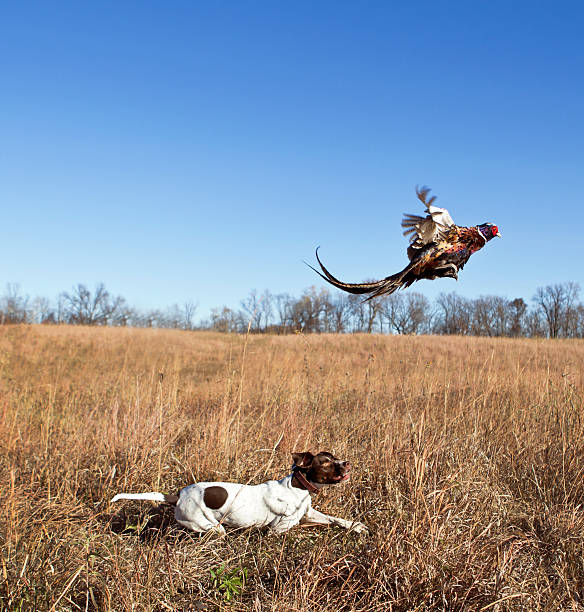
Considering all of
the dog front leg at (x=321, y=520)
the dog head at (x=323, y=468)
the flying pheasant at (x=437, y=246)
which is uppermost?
the flying pheasant at (x=437, y=246)

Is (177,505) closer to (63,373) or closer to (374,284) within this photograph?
(374,284)

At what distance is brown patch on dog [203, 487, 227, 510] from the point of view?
2.12 metres

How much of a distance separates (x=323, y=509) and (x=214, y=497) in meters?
0.81

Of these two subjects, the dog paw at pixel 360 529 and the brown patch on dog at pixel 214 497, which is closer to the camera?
the brown patch on dog at pixel 214 497

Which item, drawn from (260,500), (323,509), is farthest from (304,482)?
(323,509)

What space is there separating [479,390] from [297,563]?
313 cm

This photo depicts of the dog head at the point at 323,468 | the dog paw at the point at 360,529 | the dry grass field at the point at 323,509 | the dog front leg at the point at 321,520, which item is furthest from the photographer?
the dog paw at the point at 360,529

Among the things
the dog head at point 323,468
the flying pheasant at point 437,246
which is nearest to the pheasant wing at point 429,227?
the flying pheasant at point 437,246

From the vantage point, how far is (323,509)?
262cm

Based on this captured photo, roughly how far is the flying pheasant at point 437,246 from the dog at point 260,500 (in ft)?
3.10

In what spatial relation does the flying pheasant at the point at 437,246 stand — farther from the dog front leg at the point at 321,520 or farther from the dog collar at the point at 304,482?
the dog front leg at the point at 321,520

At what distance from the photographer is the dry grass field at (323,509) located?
1868 millimetres

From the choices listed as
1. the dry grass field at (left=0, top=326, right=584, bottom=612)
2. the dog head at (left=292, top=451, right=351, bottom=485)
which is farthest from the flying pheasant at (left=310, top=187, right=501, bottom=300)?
the dry grass field at (left=0, top=326, right=584, bottom=612)

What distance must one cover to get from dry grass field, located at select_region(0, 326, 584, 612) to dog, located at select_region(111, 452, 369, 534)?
0.41ft
